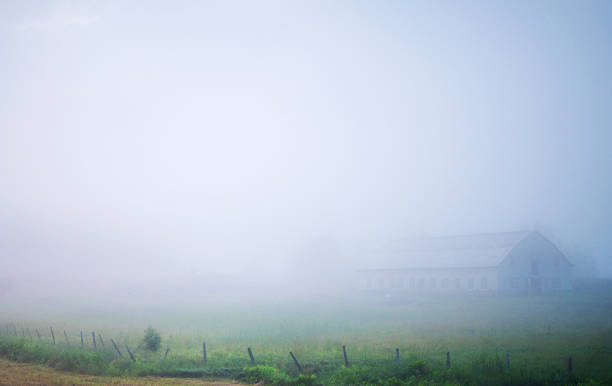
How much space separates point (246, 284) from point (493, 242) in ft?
Answer: 194

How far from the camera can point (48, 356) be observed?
73.8ft

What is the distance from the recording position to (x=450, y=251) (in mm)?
75000

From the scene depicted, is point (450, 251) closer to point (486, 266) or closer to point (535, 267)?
point (486, 266)

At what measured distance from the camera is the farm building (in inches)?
2515

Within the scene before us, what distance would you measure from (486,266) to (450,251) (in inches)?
439

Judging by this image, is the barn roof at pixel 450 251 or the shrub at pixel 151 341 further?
the barn roof at pixel 450 251

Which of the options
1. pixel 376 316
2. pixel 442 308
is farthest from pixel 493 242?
pixel 376 316

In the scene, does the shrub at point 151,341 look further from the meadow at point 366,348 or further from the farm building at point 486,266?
the farm building at point 486,266

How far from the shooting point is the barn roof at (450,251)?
218 feet

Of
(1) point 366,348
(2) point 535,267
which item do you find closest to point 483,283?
(2) point 535,267

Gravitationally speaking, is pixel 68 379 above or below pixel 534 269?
below

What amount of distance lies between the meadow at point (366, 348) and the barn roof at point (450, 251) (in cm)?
2191

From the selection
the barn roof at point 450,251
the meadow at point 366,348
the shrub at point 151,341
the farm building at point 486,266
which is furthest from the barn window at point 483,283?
the shrub at point 151,341

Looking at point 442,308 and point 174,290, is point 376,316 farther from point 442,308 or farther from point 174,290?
point 174,290
